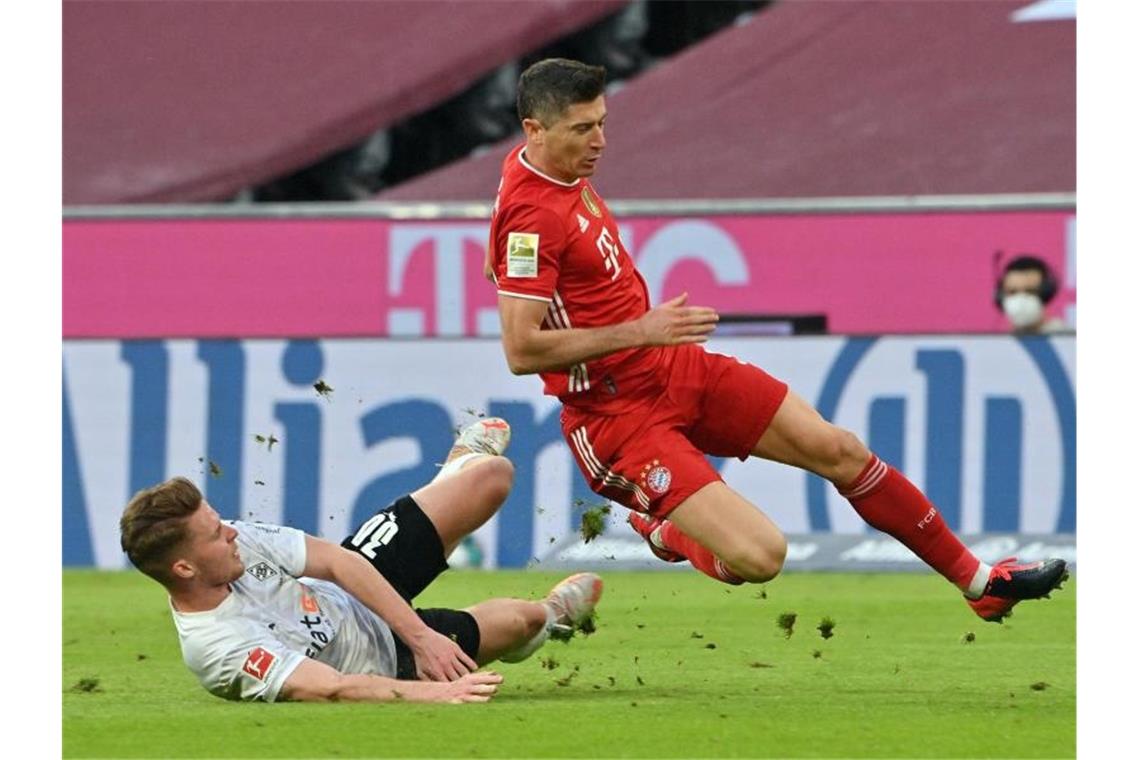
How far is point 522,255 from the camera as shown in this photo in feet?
24.1

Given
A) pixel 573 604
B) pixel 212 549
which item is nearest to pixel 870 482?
pixel 573 604

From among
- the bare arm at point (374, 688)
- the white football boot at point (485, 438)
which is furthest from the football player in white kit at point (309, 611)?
the white football boot at point (485, 438)

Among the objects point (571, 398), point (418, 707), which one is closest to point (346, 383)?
point (571, 398)

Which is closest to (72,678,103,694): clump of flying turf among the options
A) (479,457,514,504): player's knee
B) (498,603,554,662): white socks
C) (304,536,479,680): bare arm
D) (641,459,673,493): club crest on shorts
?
(304,536,479,680): bare arm

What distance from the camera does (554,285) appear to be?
24.4ft

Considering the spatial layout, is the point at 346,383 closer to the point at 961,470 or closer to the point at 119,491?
the point at 119,491

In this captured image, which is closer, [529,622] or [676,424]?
[529,622]

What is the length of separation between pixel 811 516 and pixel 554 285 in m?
5.78

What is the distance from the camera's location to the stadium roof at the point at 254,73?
20.0 meters

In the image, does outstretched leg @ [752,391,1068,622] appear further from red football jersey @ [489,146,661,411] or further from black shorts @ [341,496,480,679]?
black shorts @ [341,496,480,679]

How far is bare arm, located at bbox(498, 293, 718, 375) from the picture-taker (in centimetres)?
718

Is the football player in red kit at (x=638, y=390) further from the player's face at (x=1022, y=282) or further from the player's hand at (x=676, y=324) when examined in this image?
the player's face at (x=1022, y=282)

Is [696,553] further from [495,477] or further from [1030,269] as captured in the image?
[1030,269]

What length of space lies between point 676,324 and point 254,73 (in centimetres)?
1382
